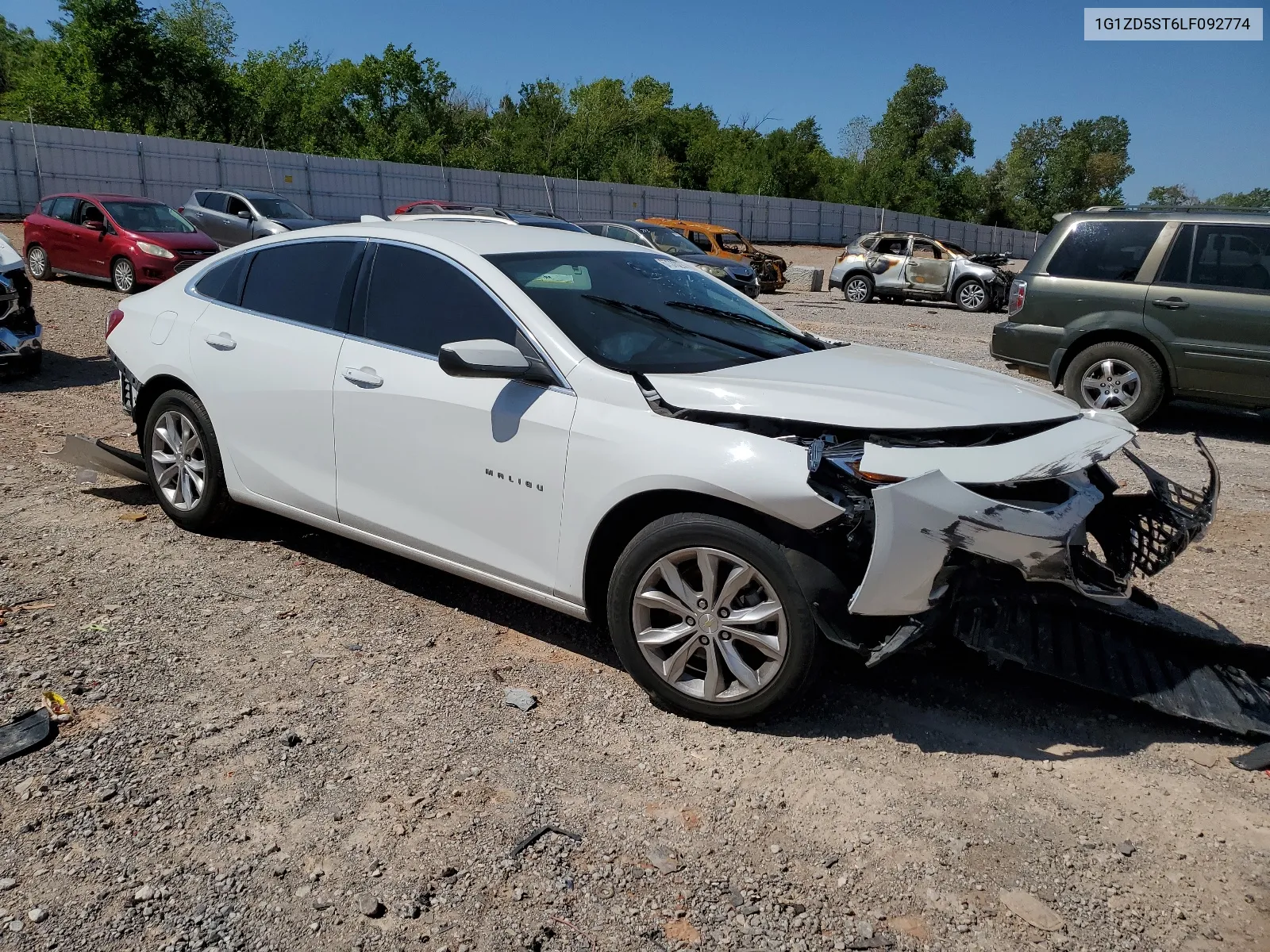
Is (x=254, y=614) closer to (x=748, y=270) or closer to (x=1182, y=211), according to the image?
(x=1182, y=211)

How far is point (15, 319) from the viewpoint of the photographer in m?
9.25

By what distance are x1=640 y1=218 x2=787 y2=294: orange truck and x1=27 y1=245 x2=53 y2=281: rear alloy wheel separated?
12.5 m

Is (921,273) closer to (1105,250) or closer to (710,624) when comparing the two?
(1105,250)

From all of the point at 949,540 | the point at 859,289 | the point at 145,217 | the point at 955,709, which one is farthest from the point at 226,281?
the point at 859,289

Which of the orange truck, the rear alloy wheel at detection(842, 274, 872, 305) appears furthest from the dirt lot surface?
the rear alloy wheel at detection(842, 274, 872, 305)

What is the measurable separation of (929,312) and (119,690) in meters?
20.8

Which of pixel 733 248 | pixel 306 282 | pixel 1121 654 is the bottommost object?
pixel 1121 654

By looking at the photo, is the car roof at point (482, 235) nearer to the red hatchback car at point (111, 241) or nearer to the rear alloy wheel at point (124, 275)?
the red hatchback car at point (111, 241)

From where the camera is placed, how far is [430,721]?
3.60 m

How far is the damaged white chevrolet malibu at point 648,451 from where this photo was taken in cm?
323

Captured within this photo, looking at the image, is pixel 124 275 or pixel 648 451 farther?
pixel 124 275

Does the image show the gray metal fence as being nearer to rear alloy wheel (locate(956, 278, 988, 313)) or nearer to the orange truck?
the orange truck

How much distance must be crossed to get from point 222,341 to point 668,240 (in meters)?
16.9

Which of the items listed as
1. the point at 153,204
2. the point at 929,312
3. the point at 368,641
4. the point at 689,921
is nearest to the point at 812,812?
the point at 689,921
